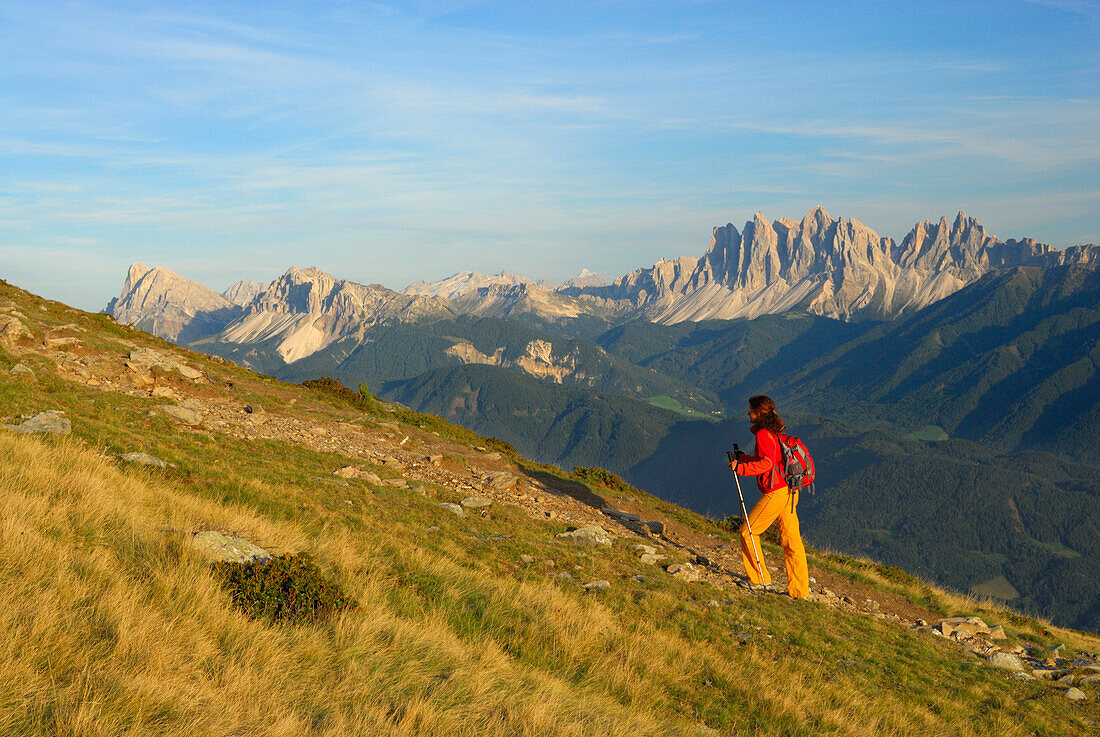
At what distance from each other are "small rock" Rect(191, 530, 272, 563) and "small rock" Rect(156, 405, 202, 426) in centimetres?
1249

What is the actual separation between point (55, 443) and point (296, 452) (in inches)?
303

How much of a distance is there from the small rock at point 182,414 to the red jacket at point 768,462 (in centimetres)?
1762

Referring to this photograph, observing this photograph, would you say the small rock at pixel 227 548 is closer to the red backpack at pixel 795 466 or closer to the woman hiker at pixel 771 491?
the woman hiker at pixel 771 491

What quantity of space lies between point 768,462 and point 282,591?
36.5 feet

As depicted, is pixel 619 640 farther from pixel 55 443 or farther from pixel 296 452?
pixel 296 452

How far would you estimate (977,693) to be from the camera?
11.2m

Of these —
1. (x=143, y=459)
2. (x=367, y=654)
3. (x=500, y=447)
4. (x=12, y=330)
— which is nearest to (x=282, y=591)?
(x=367, y=654)

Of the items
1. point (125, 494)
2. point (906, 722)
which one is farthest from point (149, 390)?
point (906, 722)

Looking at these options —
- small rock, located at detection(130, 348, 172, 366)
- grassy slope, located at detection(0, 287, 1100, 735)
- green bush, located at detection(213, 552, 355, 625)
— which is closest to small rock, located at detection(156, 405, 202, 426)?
grassy slope, located at detection(0, 287, 1100, 735)

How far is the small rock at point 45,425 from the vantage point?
44.6ft

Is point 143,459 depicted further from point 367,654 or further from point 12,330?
point 12,330

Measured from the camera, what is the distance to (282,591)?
803 centimetres

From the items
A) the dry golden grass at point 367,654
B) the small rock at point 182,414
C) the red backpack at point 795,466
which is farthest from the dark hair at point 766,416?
the small rock at point 182,414

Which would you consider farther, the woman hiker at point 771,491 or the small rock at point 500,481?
the small rock at point 500,481
